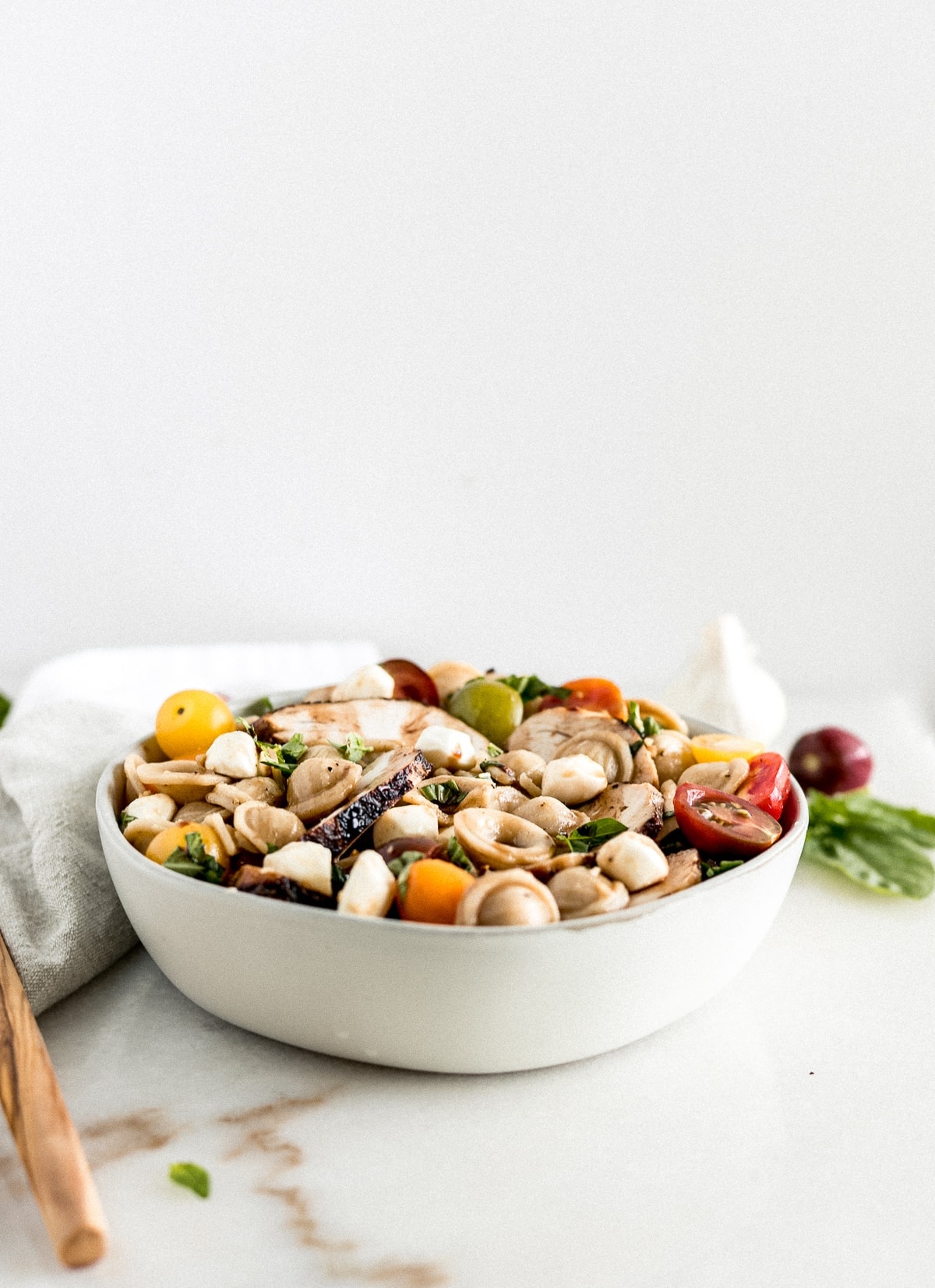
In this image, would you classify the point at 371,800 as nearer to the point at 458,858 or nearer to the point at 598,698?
the point at 458,858

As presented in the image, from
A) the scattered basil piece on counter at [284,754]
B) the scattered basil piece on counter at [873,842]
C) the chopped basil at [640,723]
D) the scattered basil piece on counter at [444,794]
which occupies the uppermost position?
the chopped basil at [640,723]

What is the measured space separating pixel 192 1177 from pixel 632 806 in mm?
397

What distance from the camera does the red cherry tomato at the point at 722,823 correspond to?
0.87 metres

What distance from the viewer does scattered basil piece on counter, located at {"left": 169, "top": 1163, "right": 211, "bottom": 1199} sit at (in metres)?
0.73

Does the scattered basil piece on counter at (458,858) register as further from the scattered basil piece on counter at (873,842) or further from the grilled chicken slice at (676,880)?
the scattered basil piece on counter at (873,842)

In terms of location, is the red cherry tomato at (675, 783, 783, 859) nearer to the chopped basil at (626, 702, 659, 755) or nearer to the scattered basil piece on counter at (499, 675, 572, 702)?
the chopped basil at (626, 702, 659, 755)

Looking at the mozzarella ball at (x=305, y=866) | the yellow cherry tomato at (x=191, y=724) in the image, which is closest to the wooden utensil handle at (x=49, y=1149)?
the mozzarella ball at (x=305, y=866)

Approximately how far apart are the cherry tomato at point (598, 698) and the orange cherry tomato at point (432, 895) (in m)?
0.37

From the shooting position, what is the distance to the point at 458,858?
0.81 m

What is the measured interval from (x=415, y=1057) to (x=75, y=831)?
40cm

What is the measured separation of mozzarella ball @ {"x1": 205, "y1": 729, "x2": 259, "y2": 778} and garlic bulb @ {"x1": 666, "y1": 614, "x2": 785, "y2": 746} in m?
0.68

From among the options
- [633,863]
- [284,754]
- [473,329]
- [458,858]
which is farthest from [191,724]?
[473,329]

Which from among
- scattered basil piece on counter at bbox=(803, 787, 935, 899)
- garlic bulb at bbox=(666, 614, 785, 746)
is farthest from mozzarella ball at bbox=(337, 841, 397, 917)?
garlic bulb at bbox=(666, 614, 785, 746)

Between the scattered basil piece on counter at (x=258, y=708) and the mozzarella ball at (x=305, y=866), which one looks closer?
the mozzarella ball at (x=305, y=866)
